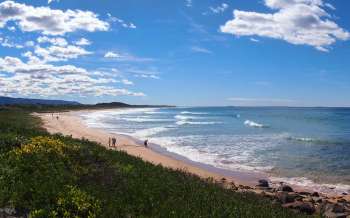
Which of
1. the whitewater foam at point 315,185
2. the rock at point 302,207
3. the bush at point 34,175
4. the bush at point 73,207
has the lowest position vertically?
the whitewater foam at point 315,185

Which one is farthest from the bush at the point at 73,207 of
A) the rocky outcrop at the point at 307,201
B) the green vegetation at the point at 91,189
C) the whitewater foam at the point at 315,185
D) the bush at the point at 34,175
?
the whitewater foam at the point at 315,185

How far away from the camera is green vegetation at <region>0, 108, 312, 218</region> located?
916 cm


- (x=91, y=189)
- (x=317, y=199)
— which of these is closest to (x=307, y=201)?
(x=317, y=199)

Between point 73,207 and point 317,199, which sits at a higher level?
point 73,207

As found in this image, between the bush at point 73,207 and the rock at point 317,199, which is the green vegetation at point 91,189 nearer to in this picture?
the bush at point 73,207

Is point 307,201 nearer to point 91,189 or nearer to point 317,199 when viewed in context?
point 317,199

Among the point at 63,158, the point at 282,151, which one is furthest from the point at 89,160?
the point at 282,151

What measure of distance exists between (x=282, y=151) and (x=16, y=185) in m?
33.5

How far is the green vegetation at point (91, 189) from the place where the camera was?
916 cm

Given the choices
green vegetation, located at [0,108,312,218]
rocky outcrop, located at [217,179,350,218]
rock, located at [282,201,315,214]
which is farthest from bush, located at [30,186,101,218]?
rock, located at [282,201,315,214]

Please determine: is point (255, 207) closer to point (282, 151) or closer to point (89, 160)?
point (89, 160)

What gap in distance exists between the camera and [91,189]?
1052 centimetres

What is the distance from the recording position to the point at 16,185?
32.0 feet

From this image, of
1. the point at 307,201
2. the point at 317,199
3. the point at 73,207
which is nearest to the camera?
the point at 73,207
